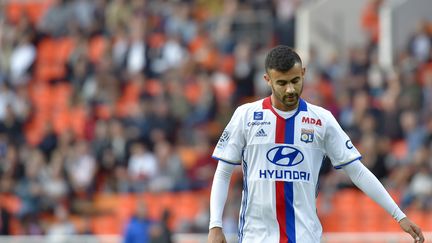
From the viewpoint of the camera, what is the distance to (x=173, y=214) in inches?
688

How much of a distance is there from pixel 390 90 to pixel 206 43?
14.4 ft

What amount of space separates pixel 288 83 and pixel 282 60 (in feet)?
0.47

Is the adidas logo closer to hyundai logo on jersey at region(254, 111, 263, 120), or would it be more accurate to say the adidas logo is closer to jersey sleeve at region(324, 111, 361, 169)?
hyundai logo on jersey at region(254, 111, 263, 120)

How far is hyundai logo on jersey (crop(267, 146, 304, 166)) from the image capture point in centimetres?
722

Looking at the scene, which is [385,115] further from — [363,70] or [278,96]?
[278,96]

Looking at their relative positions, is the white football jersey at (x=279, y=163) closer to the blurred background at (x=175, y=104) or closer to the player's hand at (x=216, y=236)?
the player's hand at (x=216, y=236)

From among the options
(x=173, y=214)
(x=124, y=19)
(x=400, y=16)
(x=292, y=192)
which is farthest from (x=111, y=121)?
(x=292, y=192)

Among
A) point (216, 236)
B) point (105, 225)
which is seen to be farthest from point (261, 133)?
point (105, 225)

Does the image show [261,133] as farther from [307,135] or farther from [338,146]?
[338,146]

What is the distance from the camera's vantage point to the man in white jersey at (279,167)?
7.22 m

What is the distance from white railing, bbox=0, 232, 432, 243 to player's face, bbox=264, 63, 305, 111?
7.46m

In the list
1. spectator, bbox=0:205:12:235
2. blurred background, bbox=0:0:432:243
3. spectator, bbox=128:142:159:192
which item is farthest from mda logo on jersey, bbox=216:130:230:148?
spectator, bbox=0:205:12:235

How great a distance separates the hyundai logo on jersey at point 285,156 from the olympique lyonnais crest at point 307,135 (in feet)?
0.27

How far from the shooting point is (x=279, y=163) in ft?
23.7
